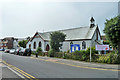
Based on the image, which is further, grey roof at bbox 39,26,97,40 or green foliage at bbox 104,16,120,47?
grey roof at bbox 39,26,97,40

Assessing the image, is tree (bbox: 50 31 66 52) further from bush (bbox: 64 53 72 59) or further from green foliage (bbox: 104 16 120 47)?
green foliage (bbox: 104 16 120 47)

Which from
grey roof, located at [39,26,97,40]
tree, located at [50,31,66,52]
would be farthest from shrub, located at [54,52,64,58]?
grey roof, located at [39,26,97,40]

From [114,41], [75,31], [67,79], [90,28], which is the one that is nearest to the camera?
[67,79]

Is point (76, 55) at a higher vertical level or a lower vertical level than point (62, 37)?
lower

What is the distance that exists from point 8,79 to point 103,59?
38.4 ft

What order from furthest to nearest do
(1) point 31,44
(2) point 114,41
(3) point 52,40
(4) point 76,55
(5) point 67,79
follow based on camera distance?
(1) point 31,44 → (3) point 52,40 → (4) point 76,55 → (2) point 114,41 → (5) point 67,79

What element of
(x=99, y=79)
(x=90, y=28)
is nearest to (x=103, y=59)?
(x=99, y=79)

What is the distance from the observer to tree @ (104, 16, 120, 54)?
14.2 meters

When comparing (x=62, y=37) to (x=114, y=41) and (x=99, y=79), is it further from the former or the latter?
(x=99, y=79)

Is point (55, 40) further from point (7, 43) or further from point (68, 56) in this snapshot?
point (7, 43)

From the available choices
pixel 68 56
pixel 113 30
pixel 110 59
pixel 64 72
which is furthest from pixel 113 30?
pixel 64 72

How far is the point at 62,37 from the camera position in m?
25.2

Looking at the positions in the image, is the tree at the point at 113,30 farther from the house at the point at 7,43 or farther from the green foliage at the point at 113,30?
the house at the point at 7,43

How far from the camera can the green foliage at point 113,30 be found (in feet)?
46.6
